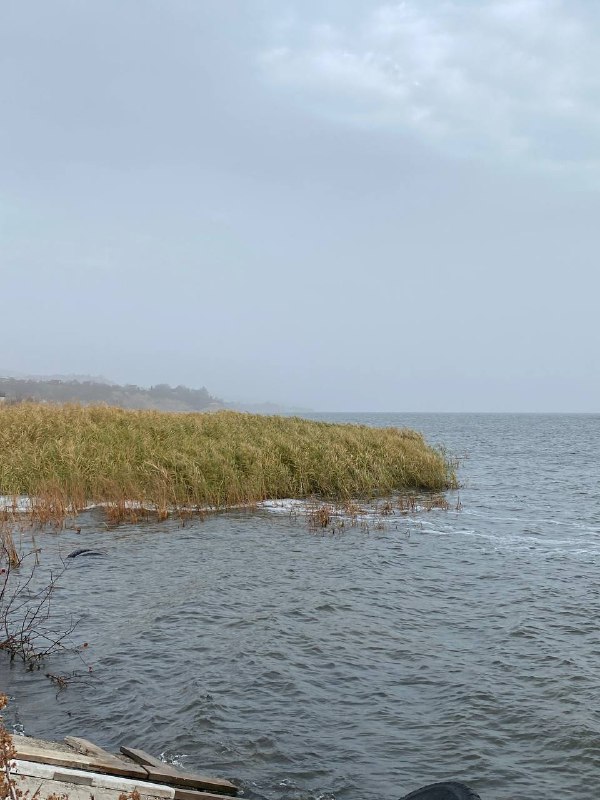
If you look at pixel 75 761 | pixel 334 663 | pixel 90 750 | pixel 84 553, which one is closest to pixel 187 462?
pixel 84 553

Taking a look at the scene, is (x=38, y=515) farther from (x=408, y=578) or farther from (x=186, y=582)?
(x=408, y=578)

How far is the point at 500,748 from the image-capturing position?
6512 millimetres

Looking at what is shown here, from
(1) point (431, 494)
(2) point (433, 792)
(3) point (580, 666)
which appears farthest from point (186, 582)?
(1) point (431, 494)

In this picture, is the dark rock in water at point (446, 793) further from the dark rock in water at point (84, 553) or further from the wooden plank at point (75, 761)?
the dark rock in water at point (84, 553)

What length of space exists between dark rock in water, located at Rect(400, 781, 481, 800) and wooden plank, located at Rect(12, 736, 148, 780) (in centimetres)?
208

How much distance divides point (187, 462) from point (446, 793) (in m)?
15.9

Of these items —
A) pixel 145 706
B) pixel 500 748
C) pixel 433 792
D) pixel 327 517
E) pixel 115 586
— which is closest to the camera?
pixel 433 792

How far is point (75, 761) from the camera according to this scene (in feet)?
14.6

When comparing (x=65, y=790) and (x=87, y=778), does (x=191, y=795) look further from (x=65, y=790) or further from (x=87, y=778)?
(x=65, y=790)

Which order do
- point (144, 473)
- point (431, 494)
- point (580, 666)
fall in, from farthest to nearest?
point (431, 494) → point (144, 473) → point (580, 666)

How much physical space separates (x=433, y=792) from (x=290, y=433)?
75.0 feet

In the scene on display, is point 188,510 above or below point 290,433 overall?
below

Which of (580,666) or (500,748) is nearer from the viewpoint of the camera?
(500,748)

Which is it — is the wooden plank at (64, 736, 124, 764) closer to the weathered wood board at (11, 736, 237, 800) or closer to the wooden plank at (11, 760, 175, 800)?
the weathered wood board at (11, 736, 237, 800)
